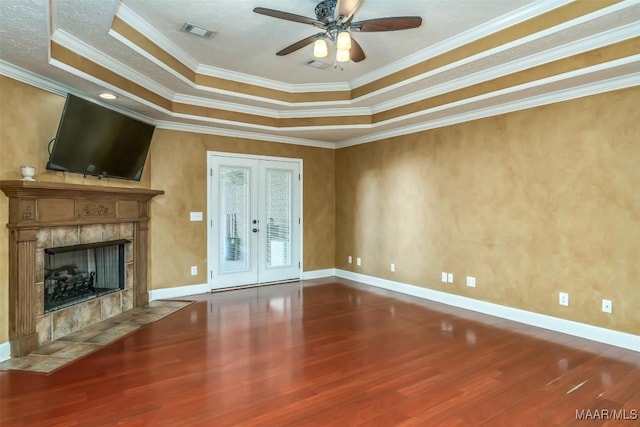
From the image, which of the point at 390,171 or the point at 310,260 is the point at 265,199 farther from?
the point at 390,171

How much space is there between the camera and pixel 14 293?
11.1 ft

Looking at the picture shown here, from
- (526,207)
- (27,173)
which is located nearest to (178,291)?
(27,173)

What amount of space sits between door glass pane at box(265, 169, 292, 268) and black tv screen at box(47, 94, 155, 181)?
85.6 inches

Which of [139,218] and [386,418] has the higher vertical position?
[139,218]

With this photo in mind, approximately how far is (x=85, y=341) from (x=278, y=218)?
352 centimetres

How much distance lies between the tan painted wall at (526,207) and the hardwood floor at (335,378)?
56cm

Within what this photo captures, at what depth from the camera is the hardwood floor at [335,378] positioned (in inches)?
96.8

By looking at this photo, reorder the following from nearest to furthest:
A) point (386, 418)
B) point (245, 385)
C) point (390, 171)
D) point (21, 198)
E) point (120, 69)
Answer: point (386, 418)
point (245, 385)
point (21, 198)
point (120, 69)
point (390, 171)

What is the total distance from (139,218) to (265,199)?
2.11 metres

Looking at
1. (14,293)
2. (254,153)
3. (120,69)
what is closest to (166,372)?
(14,293)

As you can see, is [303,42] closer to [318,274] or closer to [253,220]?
[253,220]

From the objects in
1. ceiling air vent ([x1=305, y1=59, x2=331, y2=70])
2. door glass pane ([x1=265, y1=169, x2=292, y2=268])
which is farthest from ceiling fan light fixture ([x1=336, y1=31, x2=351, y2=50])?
door glass pane ([x1=265, y1=169, x2=292, y2=268])

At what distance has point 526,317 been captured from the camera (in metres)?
4.38

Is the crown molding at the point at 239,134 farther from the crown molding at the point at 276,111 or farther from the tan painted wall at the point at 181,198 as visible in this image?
the crown molding at the point at 276,111
